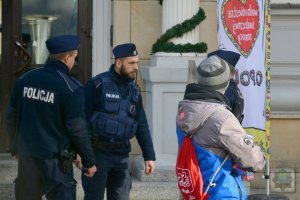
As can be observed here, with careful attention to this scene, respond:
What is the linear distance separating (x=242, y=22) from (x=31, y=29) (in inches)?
121

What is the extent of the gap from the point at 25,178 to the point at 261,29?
9.26ft

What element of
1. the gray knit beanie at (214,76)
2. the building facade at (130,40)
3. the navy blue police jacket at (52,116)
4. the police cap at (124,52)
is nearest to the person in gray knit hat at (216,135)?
the gray knit beanie at (214,76)

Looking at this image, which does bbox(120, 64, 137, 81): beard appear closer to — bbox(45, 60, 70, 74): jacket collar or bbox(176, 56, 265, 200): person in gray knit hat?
bbox(45, 60, 70, 74): jacket collar

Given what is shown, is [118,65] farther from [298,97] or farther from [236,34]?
[298,97]

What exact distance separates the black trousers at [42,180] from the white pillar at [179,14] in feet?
10.7

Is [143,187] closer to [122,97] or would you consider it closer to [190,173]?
[122,97]

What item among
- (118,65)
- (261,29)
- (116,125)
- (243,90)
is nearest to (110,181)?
(116,125)

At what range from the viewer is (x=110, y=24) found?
9250 millimetres

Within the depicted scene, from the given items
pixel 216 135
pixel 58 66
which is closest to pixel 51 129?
pixel 58 66

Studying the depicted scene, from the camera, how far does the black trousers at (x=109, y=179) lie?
6.49m

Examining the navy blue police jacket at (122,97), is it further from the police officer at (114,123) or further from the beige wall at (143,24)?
the beige wall at (143,24)

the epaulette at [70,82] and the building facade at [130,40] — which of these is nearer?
the epaulette at [70,82]

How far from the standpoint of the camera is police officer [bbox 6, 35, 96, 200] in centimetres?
573

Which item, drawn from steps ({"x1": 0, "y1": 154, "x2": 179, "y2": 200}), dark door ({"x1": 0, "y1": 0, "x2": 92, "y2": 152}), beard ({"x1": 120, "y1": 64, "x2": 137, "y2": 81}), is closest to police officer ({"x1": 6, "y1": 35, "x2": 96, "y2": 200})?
beard ({"x1": 120, "y1": 64, "x2": 137, "y2": 81})
